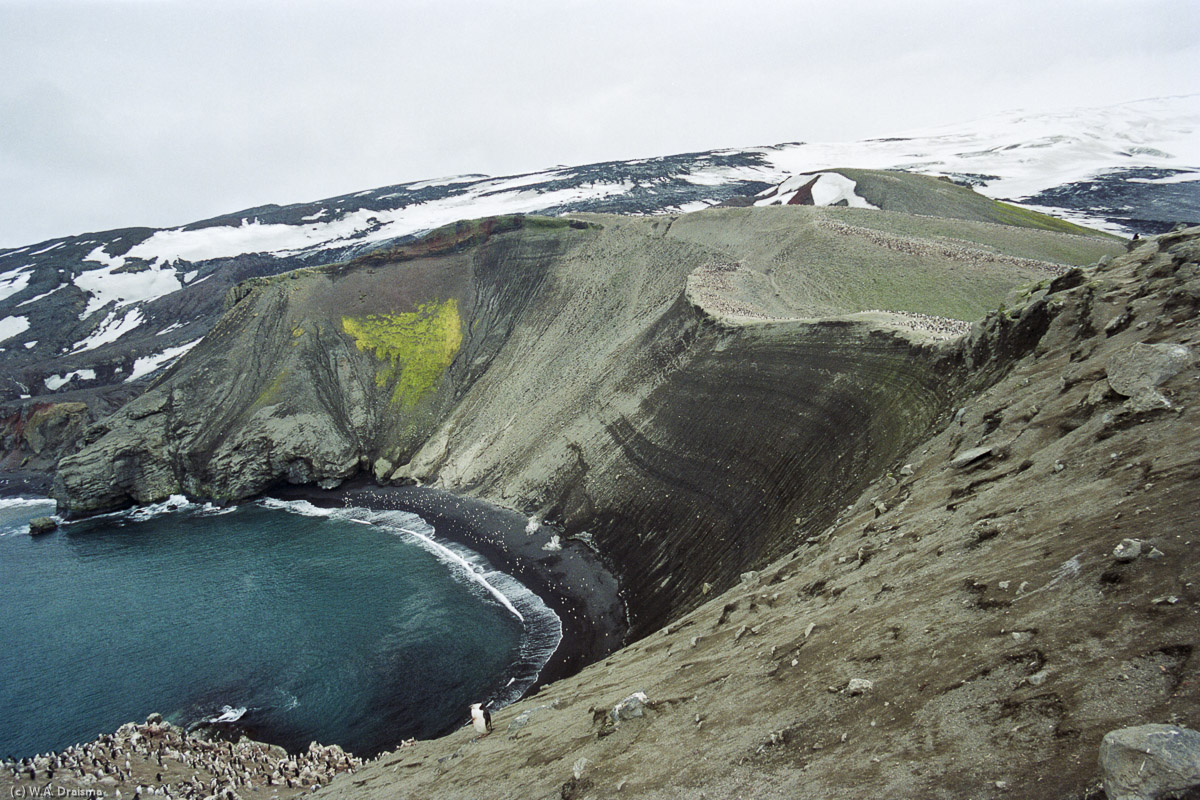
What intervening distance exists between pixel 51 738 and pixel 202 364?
4848cm

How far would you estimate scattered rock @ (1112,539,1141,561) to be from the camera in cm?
765

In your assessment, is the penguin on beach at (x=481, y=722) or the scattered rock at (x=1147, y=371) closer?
the scattered rock at (x=1147, y=371)

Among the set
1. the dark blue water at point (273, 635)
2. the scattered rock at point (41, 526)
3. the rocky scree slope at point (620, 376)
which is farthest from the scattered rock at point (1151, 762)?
the scattered rock at point (41, 526)

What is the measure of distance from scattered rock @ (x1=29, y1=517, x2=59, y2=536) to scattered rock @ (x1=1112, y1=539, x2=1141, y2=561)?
266ft

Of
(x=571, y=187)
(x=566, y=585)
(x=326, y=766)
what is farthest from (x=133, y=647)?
(x=571, y=187)

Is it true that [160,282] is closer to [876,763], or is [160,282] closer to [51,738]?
[51,738]

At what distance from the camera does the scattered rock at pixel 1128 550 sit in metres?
7.65

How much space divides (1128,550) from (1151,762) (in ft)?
12.4

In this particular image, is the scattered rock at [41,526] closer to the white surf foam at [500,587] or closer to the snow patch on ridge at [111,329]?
the white surf foam at [500,587]

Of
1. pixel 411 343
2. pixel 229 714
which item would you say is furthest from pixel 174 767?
pixel 411 343

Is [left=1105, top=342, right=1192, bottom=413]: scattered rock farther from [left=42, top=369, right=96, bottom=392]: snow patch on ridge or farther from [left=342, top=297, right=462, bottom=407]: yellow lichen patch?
[left=42, top=369, right=96, bottom=392]: snow patch on ridge

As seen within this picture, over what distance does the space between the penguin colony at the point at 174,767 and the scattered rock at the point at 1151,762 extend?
25262mm

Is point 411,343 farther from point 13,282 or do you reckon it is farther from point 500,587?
point 13,282

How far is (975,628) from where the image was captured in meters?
8.73
